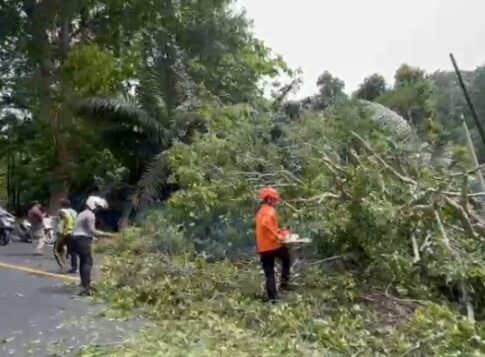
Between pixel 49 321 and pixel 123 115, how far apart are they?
9.83 metres

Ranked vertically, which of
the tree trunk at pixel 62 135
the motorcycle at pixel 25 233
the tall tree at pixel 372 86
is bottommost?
the motorcycle at pixel 25 233

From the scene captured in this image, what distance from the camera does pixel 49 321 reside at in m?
7.41

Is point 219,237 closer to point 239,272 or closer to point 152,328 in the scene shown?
point 239,272

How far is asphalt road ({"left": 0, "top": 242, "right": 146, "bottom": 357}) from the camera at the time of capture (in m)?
6.43

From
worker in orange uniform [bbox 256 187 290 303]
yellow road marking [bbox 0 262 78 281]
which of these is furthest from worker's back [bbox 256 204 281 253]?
yellow road marking [bbox 0 262 78 281]

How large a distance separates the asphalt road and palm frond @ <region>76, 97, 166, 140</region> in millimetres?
6790

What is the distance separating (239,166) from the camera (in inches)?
472

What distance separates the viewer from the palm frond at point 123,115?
16.5m

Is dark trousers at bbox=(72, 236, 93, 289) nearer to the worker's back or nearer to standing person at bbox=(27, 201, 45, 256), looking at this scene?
the worker's back

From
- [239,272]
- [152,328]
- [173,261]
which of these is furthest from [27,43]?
[152,328]

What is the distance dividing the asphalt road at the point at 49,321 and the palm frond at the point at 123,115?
679cm

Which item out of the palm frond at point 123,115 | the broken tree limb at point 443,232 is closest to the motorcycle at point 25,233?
the palm frond at point 123,115

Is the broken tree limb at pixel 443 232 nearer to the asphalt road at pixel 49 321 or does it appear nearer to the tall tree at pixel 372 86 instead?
the asphalt road at pixel 49 321

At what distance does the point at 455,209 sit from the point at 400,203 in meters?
0.73
